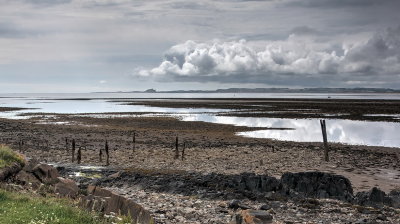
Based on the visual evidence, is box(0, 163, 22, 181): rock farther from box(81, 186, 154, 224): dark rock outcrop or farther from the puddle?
the puddle

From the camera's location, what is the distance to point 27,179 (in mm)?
16906

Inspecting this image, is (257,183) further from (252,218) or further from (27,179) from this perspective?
(27,179)

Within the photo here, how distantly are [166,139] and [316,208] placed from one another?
29795 millimetres

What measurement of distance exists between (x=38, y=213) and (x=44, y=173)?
6.65 metres

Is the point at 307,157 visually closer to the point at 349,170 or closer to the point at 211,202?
the point at 349,170

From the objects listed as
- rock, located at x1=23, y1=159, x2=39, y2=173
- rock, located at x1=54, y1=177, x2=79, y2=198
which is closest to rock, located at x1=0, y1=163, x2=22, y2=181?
rock, located at x1=23, y1=159, x2=39, y2=173

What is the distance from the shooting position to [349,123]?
6800cm

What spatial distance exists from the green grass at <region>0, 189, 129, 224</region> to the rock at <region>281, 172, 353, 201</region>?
11.3 meters

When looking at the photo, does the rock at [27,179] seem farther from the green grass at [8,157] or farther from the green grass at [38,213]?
the green grass at [38,213]

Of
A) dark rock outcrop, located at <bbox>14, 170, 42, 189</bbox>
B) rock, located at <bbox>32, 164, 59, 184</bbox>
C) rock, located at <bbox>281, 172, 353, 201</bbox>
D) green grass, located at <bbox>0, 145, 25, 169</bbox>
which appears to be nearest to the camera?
dark rock outcrop, located at <bbox>14, 170, 42, 189</bbox>

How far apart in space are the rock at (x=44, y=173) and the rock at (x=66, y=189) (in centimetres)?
69

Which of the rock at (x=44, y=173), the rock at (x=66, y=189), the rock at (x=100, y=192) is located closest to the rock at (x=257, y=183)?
the rock at (x=100, y=192)

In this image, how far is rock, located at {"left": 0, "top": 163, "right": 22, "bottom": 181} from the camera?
15828mm

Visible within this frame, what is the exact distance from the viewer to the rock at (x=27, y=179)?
16.4 metres
